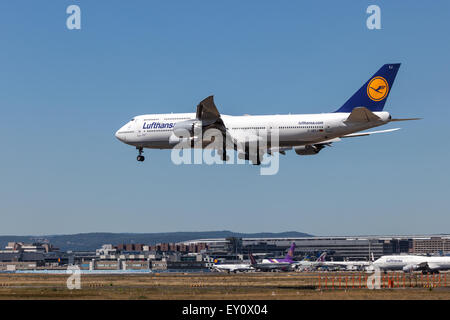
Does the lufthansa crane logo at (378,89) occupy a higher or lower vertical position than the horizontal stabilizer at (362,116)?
higher

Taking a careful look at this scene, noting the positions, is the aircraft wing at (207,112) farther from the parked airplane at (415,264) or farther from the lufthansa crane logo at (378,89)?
the parked airplane at (415,264)

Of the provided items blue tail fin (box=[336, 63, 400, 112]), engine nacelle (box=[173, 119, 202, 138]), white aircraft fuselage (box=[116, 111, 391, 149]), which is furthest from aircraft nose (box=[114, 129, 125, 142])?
blue tail fin (box=[336, 63, 400, 112])

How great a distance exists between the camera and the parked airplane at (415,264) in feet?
389

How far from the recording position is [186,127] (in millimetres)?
68000

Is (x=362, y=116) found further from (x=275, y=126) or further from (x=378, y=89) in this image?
(x=275, y=126)

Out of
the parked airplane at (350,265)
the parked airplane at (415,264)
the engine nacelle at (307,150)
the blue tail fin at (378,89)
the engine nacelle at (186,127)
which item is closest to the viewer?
the blue tail fin at (378,89)

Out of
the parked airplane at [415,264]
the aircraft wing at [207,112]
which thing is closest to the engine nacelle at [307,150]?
the aircraft wing at [207,112]

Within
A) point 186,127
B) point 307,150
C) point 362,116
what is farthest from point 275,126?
point 362,116

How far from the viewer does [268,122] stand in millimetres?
67438

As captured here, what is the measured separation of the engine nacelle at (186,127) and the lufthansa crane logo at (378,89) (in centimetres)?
1687
